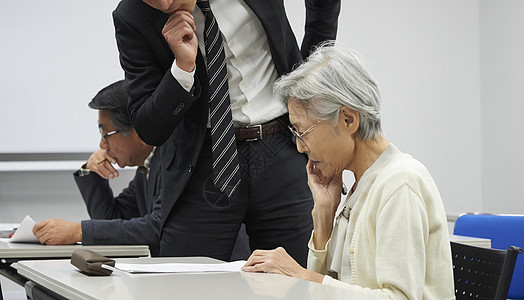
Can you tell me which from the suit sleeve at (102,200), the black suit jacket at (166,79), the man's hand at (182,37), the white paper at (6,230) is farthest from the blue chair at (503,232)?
the white paper at (6,230)

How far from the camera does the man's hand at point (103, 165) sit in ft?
10.4

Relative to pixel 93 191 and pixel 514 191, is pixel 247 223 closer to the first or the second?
pixel 93 191

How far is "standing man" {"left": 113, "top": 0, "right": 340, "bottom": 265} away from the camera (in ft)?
6.17

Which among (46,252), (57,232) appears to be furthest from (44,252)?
(57,232)

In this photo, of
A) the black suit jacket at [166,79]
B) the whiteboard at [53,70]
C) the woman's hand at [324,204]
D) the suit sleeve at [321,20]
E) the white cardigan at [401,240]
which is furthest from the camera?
the whiteboard at [53,70]

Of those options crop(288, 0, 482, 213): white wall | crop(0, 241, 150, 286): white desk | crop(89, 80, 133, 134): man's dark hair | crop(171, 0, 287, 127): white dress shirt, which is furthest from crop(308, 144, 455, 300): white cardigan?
crop(288, 0, 482, 213): white wall

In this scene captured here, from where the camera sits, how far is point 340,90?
5.04ft

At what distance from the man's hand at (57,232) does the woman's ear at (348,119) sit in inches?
49.8

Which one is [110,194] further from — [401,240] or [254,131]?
[401,240]

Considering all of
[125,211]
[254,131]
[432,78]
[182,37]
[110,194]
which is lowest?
[125,211]

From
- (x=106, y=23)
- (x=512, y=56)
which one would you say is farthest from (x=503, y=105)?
(x=106, y=23)

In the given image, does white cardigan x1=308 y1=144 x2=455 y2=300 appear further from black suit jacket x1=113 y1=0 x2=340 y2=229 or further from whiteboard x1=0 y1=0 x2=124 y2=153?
whiteboard x1=0 y1=0 x2=124 y2=153

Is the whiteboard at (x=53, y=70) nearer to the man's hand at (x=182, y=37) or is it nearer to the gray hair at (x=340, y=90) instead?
the man's hand at (x=182, y=37)

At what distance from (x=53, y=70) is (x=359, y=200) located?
2978mm
